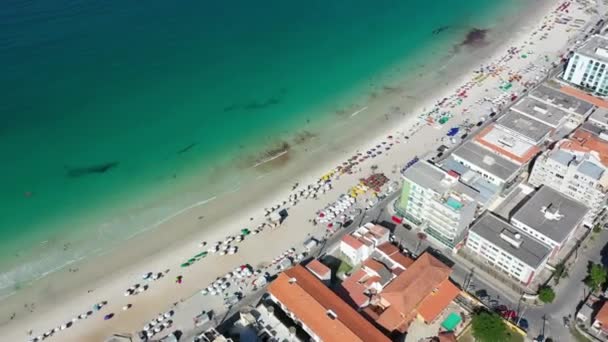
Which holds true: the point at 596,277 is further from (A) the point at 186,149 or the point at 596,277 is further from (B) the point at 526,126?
(A) the point at 186,149

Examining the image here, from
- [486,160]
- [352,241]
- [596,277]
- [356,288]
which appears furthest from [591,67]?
[356,288]

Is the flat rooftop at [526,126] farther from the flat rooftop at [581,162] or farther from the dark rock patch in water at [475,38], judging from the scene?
the dark rock patch in water at [475,38]

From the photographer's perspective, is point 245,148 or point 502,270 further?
point 245,148

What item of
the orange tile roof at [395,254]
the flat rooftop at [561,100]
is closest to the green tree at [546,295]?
the orange tile roof at [395,254]

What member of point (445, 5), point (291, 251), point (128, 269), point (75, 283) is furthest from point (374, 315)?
point (445, 5)

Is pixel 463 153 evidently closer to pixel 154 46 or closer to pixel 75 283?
pixel 75 283

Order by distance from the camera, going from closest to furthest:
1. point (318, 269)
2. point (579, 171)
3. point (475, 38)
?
point (318, 269) < point (579, 171) < point (475, 38)
